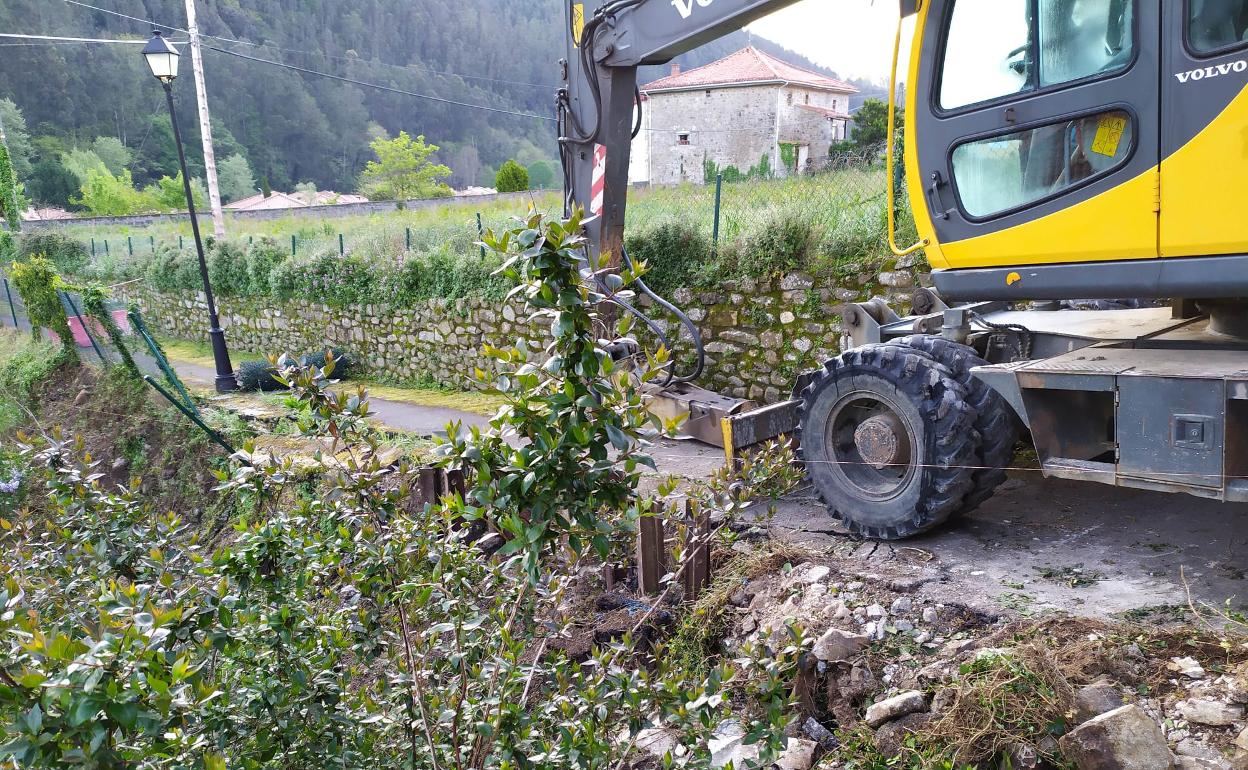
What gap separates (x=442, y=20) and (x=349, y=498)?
94817mm

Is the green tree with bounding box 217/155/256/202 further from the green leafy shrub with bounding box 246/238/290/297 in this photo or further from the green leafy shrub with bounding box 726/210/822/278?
the green leafy shrub with bounding box 726/210/822/278

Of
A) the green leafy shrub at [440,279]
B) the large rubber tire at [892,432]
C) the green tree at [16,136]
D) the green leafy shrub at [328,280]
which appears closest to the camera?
the large rubber tire at [892,432]

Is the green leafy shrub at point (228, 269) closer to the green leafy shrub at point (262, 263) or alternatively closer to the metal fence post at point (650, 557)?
the green leafy shrub at point (262, 263)

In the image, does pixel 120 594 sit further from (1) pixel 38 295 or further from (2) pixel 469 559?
(1) pixel 38 295

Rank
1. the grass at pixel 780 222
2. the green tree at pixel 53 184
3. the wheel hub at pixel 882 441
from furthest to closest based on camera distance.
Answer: the green tree at pixel 53 184 → the grass at pixel 780 222 → the wheel hub at pixel 882 441

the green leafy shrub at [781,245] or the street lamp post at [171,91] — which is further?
the street lamp post at [171,91]

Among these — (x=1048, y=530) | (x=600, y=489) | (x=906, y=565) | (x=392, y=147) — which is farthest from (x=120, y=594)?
(x=392, y=147)

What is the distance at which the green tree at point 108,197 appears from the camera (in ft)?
143

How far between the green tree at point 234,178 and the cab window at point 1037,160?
196 feet

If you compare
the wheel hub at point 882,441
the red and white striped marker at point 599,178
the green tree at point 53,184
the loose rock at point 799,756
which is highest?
the green tree at point 53,184

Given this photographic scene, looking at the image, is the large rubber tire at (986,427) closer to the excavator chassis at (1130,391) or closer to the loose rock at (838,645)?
the excavator chassis at (1130,391)

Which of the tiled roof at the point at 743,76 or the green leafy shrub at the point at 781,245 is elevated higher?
the tiled roof at the point at 743,76

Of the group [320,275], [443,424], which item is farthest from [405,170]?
[443,424]

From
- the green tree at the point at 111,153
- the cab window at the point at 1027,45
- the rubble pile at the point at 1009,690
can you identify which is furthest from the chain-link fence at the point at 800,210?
the green tree at the point at 111,153
